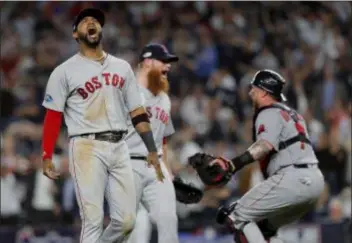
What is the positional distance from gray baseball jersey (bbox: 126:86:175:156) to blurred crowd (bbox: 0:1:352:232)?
12.5ft

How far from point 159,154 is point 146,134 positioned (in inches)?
44.8

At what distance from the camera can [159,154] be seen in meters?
11.0

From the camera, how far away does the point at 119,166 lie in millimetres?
9898

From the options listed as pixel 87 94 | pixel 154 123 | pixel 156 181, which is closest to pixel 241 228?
pixel 156 181

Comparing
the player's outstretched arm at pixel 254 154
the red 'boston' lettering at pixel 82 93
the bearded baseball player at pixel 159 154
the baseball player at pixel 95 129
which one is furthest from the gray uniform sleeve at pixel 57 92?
the player's outstretched arm at pixel 254 154

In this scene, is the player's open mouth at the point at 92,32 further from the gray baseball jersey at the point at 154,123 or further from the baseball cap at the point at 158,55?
the baseball cap at the point at 158,55

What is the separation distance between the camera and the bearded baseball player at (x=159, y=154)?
1077 centimetres

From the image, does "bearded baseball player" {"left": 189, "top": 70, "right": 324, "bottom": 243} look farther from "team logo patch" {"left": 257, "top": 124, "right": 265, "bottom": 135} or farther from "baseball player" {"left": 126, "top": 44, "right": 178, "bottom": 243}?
"baseball player" {"left": 126, "top": 44, "right": 178, "bottom": 243}

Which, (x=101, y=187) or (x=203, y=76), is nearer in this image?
(x=101, y=187)

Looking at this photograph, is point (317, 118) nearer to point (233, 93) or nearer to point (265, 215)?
point (233, 93)

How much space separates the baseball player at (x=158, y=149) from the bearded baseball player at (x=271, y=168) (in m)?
0.41

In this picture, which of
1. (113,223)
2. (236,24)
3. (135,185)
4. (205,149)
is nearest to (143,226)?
(135,185)

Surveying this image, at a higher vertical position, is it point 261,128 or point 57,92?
point 57,92

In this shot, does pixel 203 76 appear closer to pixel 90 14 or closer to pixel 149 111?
pixel 149 111
